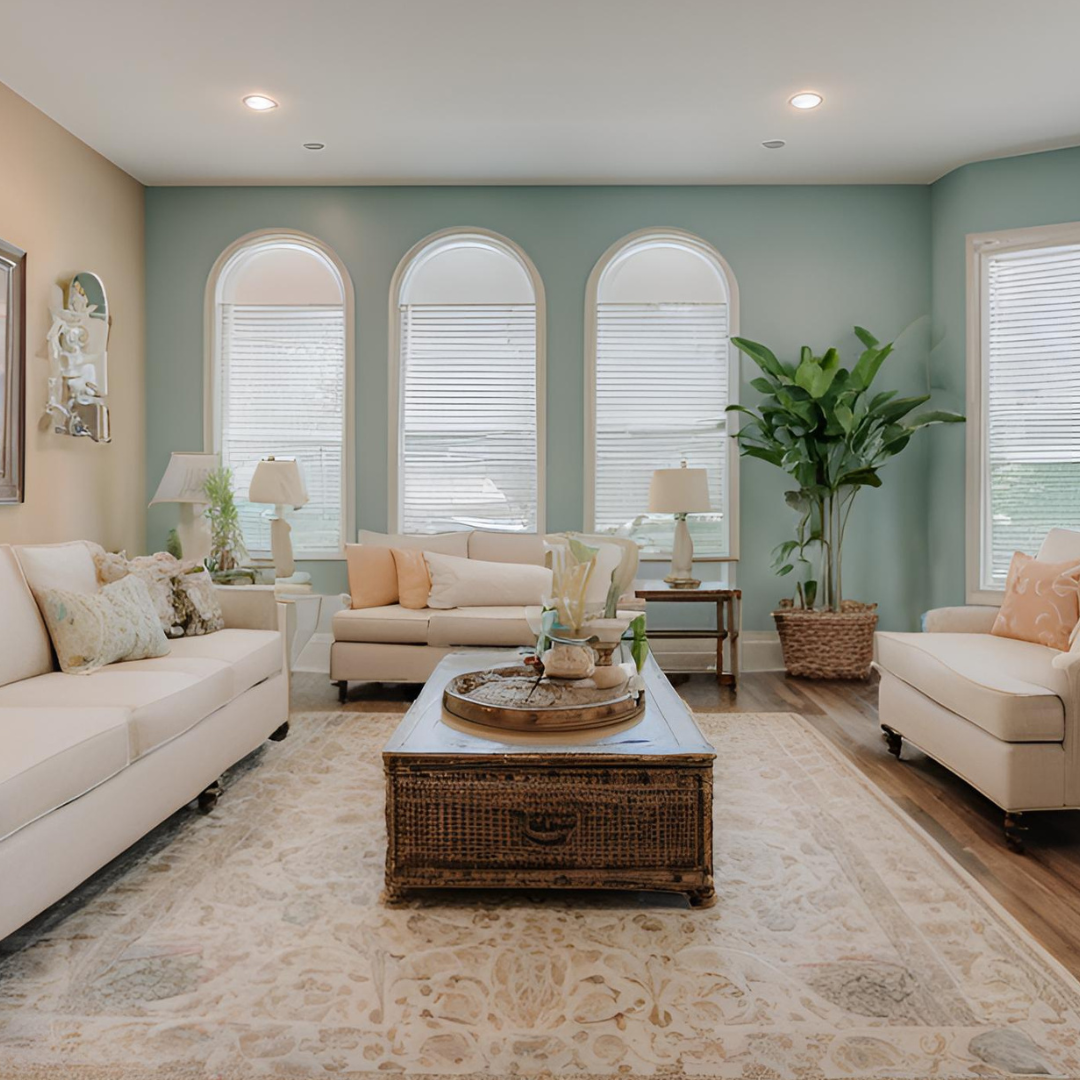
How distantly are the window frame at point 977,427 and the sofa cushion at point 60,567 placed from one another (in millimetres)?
4540

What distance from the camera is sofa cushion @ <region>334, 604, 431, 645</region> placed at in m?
4.57

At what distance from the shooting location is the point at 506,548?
5070 mm

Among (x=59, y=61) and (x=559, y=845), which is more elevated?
(x=59, y=61)

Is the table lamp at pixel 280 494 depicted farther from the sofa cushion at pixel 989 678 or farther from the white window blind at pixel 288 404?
the sofa cushion at pixel 989 678

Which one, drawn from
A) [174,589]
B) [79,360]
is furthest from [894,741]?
[79,360]

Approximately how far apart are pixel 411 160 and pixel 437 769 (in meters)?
3.94

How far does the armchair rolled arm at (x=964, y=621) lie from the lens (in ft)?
12.1

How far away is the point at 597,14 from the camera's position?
3436 millimetres

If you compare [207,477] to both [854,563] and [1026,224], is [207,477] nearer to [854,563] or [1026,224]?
[854,563]

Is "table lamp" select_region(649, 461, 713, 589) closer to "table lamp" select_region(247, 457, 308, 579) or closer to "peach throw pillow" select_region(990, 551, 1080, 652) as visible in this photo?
"peach throw pillow" select_region(990, 551, 1080, 652)

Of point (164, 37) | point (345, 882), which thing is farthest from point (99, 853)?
point (164, 37)

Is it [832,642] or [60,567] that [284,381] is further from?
[832,642]

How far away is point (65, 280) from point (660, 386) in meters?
3.39

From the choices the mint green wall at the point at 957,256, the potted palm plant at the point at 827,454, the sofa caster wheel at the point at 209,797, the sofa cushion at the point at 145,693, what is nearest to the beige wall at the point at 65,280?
the sofa cushion at the point at 145,693
